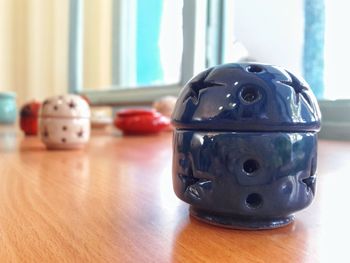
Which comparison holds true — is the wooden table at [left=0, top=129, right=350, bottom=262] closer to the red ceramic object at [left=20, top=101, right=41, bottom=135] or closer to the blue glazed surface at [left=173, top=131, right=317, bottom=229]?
the blue glazed surface at [left=173, top=131, right=317, bottom=229]

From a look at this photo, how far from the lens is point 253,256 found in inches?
7.3

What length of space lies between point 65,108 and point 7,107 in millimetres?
951

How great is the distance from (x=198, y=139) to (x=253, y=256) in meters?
0.08

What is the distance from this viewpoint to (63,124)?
635 mm

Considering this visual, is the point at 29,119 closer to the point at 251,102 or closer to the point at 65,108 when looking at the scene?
the point at 65,108

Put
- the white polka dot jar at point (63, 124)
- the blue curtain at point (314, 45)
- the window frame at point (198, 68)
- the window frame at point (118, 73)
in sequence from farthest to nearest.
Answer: the window frame at point (118, 73)
the blue curtain at point (314, 45)
the window frame at point (198, 68)
the white polka dot jar at point (63, 124)

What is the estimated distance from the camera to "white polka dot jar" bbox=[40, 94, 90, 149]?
636 mm

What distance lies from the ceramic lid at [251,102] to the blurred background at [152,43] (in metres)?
0.76

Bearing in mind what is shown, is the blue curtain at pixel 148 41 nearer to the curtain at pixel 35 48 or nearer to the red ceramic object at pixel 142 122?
the curtain at pixel 35 48

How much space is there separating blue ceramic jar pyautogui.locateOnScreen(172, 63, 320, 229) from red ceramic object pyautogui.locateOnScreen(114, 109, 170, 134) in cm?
73

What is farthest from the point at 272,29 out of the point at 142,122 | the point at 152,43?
the point at 152,43

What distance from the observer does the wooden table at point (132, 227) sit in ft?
0.61

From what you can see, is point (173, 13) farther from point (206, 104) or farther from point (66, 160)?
point (206, 104)

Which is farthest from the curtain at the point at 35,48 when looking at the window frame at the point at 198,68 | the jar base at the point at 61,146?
the jar base at the point at 61,146
